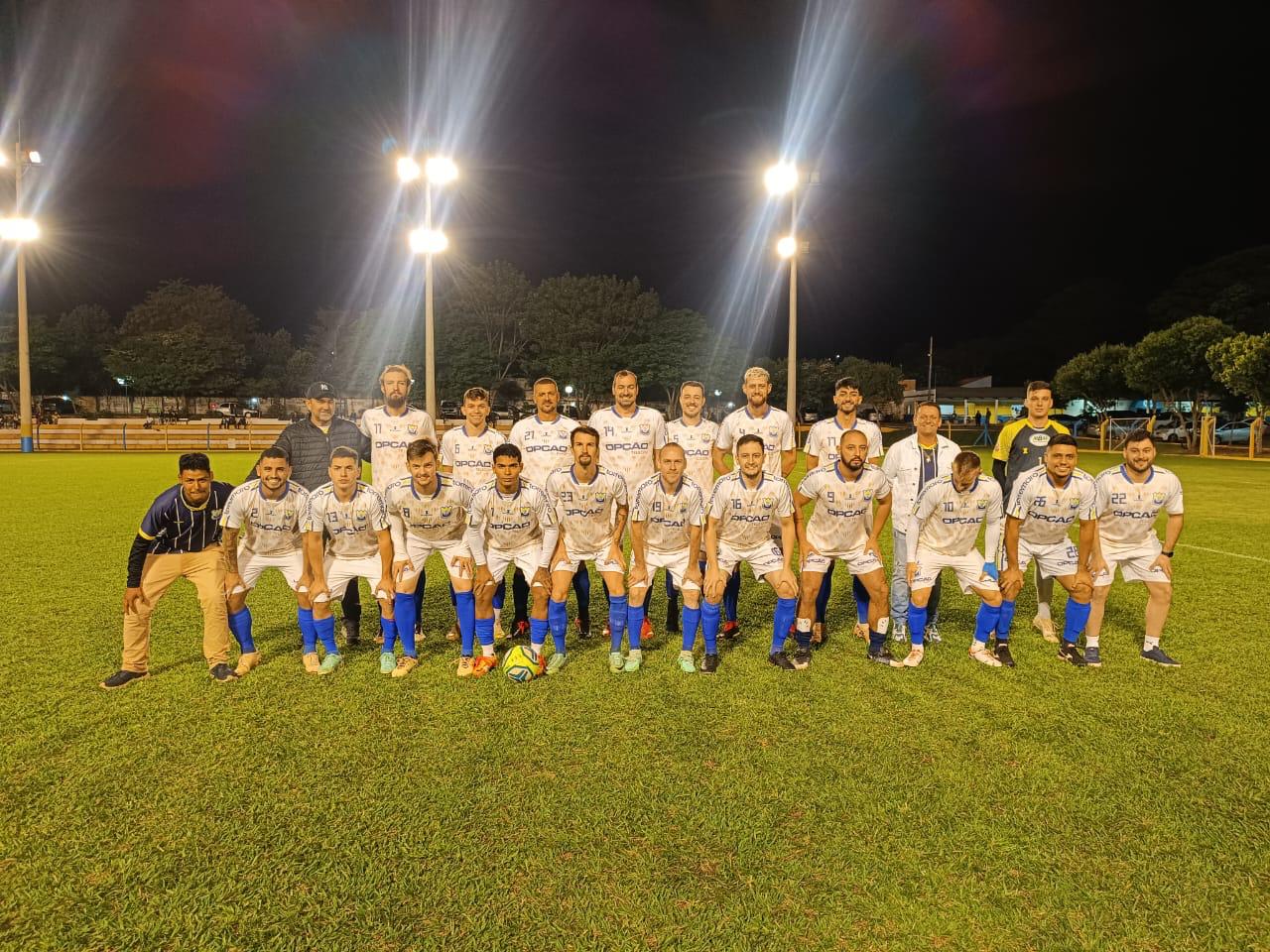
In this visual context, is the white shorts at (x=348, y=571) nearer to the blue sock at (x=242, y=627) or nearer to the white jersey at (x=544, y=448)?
the blue sock at (x=242, y=627)

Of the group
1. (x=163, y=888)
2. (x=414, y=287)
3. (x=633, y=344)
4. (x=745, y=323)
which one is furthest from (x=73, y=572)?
(x=745, y=323)

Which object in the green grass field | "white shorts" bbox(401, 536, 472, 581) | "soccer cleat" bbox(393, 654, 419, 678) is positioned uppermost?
"white shorts" bbox(401, 536, 472, 581)

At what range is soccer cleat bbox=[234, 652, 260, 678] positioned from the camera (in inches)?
192

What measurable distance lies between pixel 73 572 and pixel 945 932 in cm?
915

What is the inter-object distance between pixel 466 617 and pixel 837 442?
3275 mm

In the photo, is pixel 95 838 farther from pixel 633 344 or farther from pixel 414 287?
A: pixel 414 287

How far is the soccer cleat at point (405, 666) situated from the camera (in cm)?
489

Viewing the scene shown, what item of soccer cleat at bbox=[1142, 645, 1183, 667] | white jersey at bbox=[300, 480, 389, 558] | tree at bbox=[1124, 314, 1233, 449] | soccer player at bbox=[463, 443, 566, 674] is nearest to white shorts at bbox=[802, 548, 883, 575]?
soccer player at bbox=[463, 443, 566, 674]

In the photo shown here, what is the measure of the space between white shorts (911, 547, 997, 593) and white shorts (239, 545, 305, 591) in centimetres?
464

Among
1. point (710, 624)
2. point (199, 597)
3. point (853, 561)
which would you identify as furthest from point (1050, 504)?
point (199, 597)

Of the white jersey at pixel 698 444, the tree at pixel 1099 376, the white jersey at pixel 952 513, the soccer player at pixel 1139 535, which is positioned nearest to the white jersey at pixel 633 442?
the white jersey at pixel 698 444

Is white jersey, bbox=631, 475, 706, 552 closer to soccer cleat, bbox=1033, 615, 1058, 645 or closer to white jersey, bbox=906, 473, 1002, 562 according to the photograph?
white jersey, bbox=906, 473, 1002, 562

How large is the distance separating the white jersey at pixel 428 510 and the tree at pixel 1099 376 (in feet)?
142

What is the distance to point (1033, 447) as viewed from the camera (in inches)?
240
